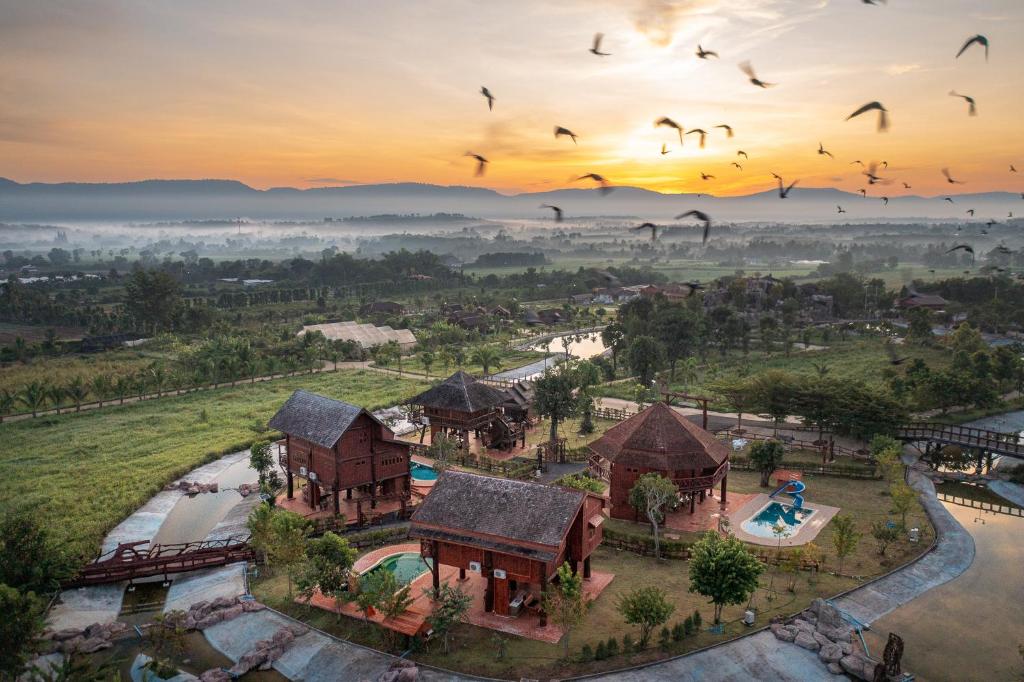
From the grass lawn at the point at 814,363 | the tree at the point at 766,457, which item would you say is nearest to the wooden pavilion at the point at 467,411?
the tree at the point at 766,457

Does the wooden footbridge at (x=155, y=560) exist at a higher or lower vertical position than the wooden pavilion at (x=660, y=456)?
lower

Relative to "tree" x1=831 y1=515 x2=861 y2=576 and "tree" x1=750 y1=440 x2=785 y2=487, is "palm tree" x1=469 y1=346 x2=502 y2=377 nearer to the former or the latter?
"tree" x1=750 y1=440 x2=785 y2=487

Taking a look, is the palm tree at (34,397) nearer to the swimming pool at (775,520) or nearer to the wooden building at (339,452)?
the wooden building at (339,452)

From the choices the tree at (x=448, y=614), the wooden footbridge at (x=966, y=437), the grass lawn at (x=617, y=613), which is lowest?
the grass lawn at (x=617, y=613)

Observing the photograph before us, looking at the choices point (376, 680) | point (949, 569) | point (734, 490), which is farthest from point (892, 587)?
point (376, 680)

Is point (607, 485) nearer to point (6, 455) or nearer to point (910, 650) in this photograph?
point (910, 650)

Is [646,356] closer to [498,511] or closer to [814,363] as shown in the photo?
[814,363]

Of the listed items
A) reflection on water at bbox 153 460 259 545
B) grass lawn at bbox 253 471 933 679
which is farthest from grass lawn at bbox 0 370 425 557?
grass lawn at bbox 253 471 933 679
